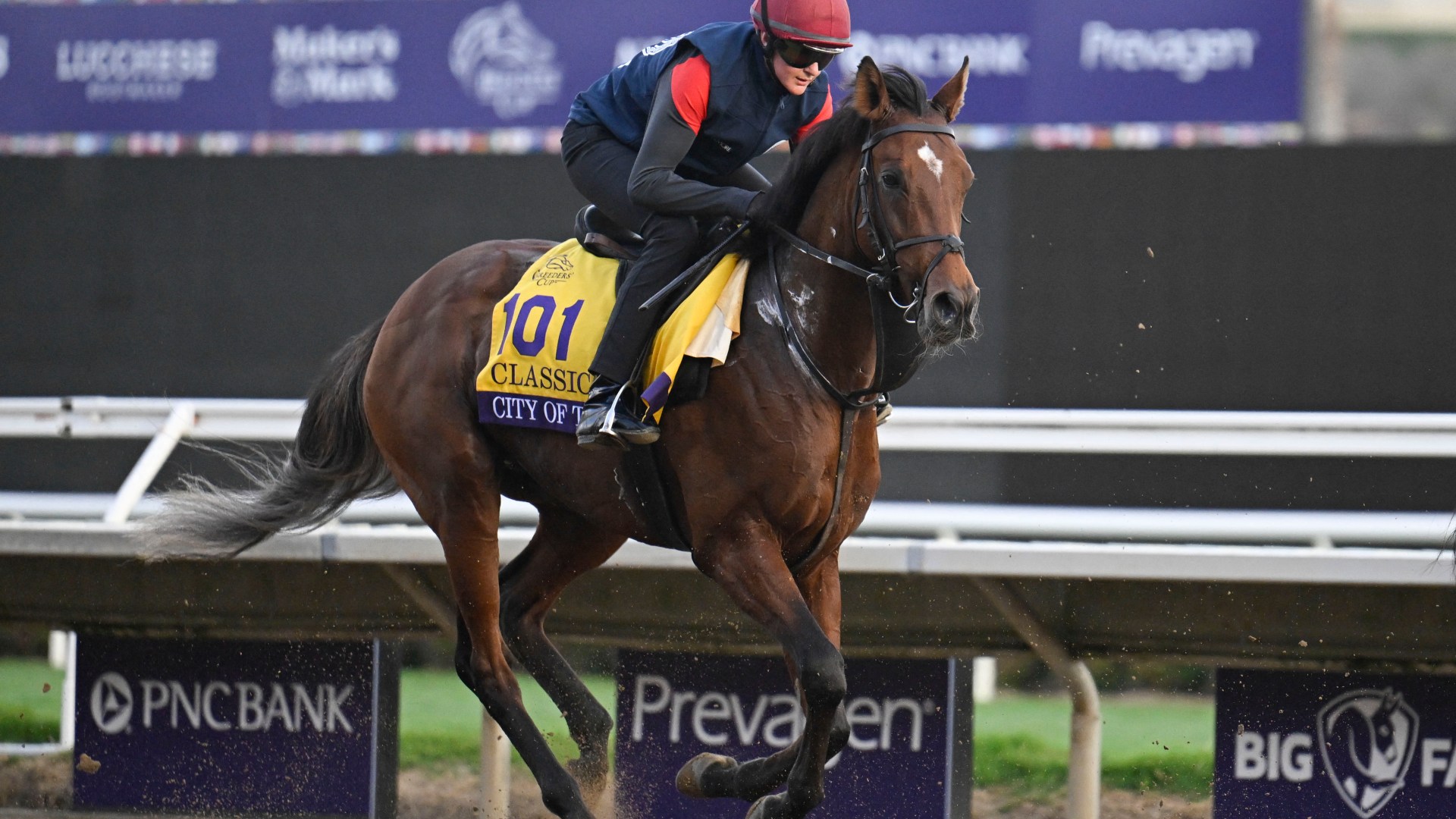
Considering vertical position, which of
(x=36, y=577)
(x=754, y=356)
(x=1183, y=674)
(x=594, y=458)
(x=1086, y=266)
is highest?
(x=1086, y=266)

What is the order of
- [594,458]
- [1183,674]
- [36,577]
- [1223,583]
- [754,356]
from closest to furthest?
[754,356]
[594,458]
[1223,583]
[36,577]
[1183,674]

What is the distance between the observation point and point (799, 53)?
3002 mm

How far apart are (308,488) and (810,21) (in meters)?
1.78

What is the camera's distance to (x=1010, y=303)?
4738 millimetres

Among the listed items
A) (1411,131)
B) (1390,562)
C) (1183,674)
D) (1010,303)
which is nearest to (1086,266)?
(1010,303)

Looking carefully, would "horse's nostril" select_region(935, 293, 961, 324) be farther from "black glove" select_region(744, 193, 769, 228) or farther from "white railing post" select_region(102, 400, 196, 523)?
"white railing post" select_region(102, 400, 196, 523)

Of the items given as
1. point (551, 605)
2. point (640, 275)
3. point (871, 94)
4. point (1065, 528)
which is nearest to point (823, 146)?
point (871, 94)

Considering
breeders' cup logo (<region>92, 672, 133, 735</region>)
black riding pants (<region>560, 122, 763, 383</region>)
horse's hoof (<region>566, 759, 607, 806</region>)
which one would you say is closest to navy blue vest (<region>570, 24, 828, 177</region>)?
black riding pants (<region>560, 122, 763, 383</region>)

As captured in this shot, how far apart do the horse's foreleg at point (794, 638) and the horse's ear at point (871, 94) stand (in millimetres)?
781

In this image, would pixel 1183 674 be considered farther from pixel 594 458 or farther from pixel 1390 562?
pixel 594 458

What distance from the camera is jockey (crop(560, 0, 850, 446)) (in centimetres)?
300

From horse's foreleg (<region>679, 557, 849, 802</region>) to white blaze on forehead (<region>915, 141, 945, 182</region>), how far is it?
2.66 feet

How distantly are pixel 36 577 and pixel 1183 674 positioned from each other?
5.03 metres

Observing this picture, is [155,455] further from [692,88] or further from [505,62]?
[692,88]
